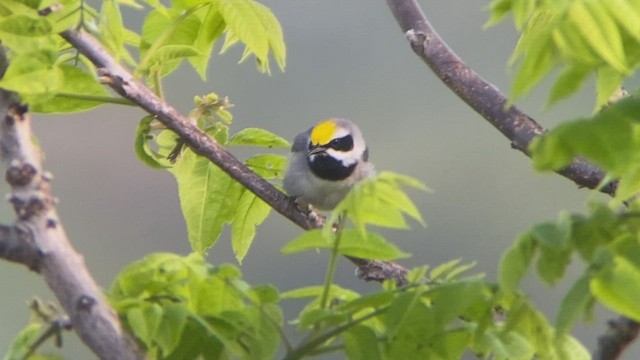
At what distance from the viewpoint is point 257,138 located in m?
1.54

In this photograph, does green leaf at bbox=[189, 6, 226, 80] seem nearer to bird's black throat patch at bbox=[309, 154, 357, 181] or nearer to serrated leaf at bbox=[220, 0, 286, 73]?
serrated leaf at bbox=[220, 0, 286, 73]

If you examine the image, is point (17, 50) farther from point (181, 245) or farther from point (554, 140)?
Result: point (181, 245)

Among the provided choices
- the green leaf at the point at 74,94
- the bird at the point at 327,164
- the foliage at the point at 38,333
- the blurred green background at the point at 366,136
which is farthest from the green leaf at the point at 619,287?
the blurred green background at the point at 366,136

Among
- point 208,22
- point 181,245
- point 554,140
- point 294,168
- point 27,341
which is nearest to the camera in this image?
point 554,140

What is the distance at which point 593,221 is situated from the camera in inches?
35.4

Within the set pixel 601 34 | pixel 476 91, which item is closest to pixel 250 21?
pixel 476 91

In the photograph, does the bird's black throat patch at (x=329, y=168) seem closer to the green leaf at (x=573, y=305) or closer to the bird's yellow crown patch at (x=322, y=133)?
the bird's yellow crown patch at (x=322, y=133)

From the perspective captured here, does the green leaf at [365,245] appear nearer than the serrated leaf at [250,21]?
Yes

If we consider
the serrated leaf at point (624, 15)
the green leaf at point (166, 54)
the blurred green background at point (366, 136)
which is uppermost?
the serrated leaf at point (624, 15)

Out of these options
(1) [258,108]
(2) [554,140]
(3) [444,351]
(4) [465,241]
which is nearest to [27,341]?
(3) [444,351]

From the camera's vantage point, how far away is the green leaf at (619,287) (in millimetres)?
886

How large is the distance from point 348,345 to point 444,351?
3.7 inches

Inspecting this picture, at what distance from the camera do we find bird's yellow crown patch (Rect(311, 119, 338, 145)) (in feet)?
9.46

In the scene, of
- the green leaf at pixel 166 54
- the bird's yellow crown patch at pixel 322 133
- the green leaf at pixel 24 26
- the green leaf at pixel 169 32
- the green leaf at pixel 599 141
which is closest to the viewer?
the green leaf at pixel 599 141
